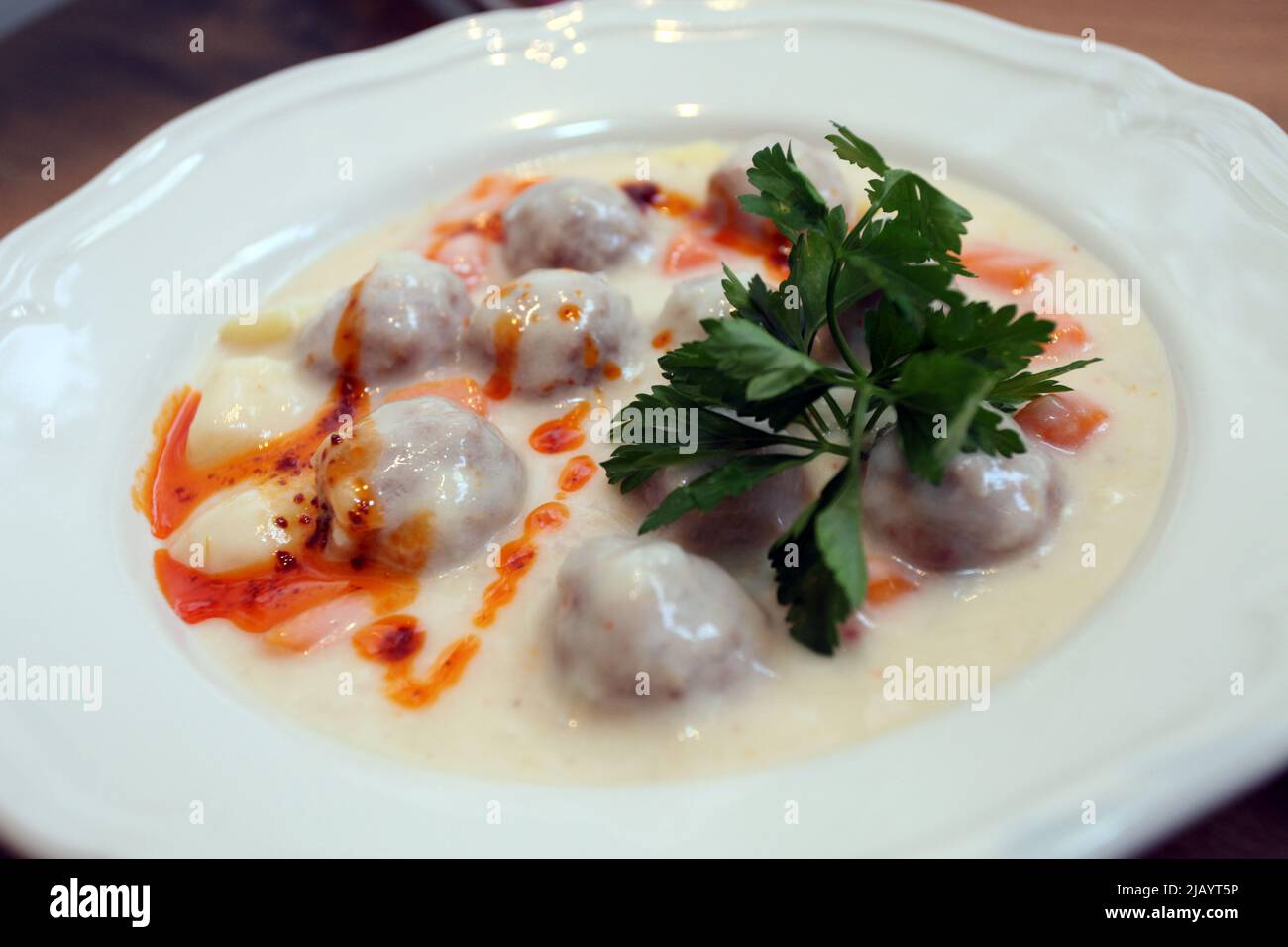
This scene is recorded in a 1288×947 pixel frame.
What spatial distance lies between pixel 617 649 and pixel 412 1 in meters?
3.68

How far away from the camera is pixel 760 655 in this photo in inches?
89.7

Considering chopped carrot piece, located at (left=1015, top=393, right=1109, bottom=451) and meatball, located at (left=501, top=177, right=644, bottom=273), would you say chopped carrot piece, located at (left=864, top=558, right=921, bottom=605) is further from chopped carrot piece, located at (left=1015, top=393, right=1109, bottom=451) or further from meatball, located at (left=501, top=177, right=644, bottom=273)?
meatball, located at (left=501, top=177, right=644, bottom=273)

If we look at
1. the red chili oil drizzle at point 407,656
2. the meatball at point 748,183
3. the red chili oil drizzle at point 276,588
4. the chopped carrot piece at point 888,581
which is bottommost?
the red chili oil drizzle at point 407,656

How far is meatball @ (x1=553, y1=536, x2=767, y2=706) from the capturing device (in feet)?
7.04

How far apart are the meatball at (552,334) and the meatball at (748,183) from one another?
617 mm

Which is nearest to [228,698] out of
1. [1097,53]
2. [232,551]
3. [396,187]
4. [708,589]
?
[232,551]

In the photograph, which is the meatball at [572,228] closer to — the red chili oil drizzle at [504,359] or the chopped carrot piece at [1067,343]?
the red chili oil drizzle at [504,359]

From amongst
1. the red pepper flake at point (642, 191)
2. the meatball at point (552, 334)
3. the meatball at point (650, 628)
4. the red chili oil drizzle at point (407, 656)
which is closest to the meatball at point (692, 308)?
the meatball at point (552, 334)

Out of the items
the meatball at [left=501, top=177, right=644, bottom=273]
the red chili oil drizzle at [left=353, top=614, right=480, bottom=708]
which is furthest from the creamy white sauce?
the meatball at [left=501, top=177, right=644, bottom=273]

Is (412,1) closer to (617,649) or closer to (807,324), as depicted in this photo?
(807,324)

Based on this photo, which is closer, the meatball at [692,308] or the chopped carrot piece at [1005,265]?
the meatball at [692,308]

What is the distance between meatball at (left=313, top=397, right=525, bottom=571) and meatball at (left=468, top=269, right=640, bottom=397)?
0.36m

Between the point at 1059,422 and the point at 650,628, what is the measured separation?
3.77ft

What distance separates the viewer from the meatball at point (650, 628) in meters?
2.15
